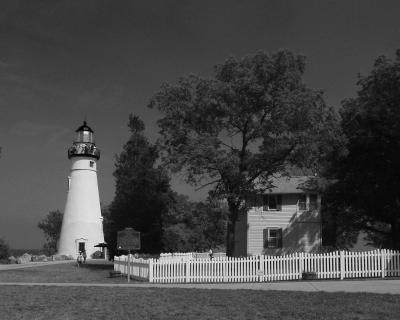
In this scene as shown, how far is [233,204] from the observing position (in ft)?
103

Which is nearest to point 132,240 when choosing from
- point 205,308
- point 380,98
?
point 205,308

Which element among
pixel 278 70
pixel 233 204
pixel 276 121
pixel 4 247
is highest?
pixel 278 70

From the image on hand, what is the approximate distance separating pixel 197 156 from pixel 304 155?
5681 mm

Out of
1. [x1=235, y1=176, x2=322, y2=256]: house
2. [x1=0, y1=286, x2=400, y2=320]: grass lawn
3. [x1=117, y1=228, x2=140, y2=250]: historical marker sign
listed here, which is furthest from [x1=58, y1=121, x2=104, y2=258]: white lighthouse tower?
[x1=0, y1=286, x2=400, y2=320]: grass lawn

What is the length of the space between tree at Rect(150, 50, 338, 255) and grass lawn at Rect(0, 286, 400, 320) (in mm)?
13866

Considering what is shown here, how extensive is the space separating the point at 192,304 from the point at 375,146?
2333 centimetres

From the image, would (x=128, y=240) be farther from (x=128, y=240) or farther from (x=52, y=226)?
(x=52, y=226)

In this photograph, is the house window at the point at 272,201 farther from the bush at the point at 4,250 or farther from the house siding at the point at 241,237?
the bush at the point at 4,250

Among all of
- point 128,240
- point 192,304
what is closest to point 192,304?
point 192,304

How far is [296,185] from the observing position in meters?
41.0

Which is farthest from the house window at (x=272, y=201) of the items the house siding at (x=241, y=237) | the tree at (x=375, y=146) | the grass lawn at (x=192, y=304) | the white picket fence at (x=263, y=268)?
the grass lawn at (x=192, y=304)

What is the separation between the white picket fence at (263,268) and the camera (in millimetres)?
22203

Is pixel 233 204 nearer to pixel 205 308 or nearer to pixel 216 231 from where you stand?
pixel 205 308

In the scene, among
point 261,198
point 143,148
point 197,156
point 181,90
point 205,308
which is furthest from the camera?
point 143,148
